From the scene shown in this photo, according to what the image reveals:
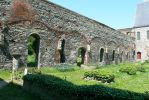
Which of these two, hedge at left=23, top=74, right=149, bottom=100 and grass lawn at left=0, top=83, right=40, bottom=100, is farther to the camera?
grass lawn at left=0, top=83, right=40, bottom=100

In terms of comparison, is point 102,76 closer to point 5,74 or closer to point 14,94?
point 5,74

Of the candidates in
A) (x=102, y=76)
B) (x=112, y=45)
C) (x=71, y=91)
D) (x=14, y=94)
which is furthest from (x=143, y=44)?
(x=71, y=91)

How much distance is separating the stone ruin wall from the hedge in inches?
243

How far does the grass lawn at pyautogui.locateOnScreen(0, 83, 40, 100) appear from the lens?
1388 centimetres

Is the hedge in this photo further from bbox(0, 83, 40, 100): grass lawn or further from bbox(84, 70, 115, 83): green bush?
bbox(84, 70, 115, 83): green bush

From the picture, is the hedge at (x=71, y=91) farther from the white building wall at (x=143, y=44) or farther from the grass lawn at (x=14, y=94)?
the white building wall at (x=143, y=44)

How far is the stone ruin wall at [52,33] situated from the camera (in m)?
21.0

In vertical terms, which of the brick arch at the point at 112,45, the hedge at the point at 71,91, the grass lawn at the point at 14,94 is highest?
the brick arch at the point at 112,45

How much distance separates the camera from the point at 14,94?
1451 centimetres

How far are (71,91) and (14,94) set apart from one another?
381 centimetres

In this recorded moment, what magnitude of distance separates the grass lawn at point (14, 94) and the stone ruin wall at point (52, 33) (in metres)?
5.08

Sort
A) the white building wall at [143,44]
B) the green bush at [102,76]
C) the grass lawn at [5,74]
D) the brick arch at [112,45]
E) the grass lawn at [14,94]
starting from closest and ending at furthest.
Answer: the grass lawn at [14,94] < the grass lawn at [5,74] < the green bush at [102,76] < the brick arch at [112,45] < the white building wall at [143,44]

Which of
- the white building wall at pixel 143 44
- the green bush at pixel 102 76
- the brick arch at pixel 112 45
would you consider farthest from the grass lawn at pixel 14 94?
the white building wall at pixel 143 44

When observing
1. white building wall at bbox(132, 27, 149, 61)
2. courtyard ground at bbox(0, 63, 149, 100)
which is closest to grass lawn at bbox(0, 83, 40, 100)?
courtyard ground at bbox(0, 63, 149, 100)
